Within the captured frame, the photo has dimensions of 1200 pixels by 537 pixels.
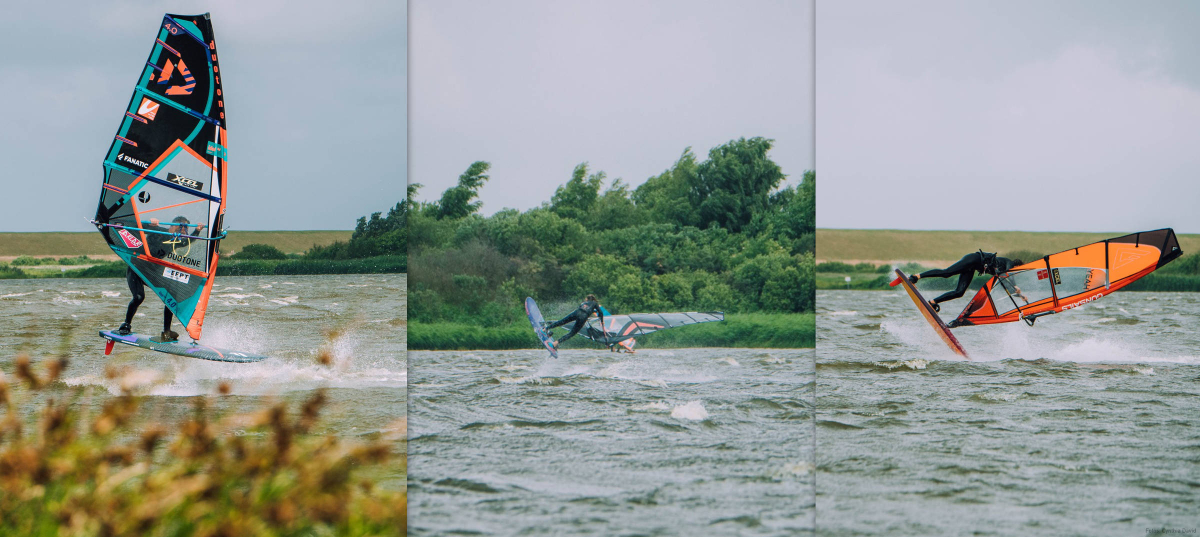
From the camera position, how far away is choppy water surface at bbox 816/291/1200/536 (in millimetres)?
3824

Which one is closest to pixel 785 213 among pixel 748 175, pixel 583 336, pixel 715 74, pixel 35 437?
pixel 748 175

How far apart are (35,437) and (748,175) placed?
6446 millimetres

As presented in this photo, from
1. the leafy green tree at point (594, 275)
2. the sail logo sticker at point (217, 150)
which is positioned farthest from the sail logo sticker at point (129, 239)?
the leafy green tree at point (594, 275)

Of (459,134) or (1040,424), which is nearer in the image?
(1040,424)

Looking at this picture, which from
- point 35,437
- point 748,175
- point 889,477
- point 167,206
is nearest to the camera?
point 35,437

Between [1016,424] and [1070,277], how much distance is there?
89 centimetres

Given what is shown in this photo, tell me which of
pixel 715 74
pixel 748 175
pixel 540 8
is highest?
pixel 540 8

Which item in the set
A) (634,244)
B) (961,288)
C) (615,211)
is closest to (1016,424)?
(961,288)

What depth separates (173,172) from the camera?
373 centimetres

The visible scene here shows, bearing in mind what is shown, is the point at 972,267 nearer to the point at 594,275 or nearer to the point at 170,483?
the point at 170,483

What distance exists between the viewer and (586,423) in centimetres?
494

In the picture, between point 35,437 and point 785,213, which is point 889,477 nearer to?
point 35,437

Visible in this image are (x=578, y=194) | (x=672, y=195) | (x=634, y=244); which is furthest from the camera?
(x=634, y=244)

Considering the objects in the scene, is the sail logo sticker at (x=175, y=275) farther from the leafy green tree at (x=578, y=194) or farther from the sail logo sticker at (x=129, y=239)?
the leafy green tree at (x=578, y=194)
